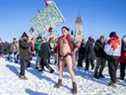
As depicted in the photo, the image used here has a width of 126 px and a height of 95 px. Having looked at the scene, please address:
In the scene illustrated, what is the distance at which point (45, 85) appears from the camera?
15625 mm

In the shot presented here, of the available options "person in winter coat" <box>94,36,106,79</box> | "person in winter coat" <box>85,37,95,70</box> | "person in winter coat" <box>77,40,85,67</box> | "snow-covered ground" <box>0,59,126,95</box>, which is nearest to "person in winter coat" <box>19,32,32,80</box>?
"snow-covered ground" <box>0,59,126,95</box>

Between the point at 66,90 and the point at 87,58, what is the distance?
898 cm

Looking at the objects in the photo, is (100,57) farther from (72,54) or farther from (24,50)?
(72,54)

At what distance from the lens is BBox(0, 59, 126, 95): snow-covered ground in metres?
14.1

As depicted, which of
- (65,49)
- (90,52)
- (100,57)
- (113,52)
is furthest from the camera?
(90,52)

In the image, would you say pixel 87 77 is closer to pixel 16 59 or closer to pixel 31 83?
pixel 31 83

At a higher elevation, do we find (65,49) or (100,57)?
(65,49)

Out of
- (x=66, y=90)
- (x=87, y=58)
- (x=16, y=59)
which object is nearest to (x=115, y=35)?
(x=66, y=90)

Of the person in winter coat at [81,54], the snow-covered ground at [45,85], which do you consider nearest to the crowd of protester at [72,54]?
the snow-covered ground at [45,85]

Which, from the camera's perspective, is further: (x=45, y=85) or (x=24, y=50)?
(x=24, y=50)

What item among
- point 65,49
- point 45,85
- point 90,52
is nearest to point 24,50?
point 45,85

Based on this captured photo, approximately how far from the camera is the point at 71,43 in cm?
1446

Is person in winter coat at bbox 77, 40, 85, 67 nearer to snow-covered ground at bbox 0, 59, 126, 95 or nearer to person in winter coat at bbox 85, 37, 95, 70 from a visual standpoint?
person in winter coat at bbox 85, 37, 95, 70

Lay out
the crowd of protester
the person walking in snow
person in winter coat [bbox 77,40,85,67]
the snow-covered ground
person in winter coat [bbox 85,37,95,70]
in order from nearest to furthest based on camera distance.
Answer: the snow-covered ground < the person walking in snow < the crowd of protester < person in winter coat [bbox 85,37,95,70] < person in winter coat [bbox 77,40,85,67]
